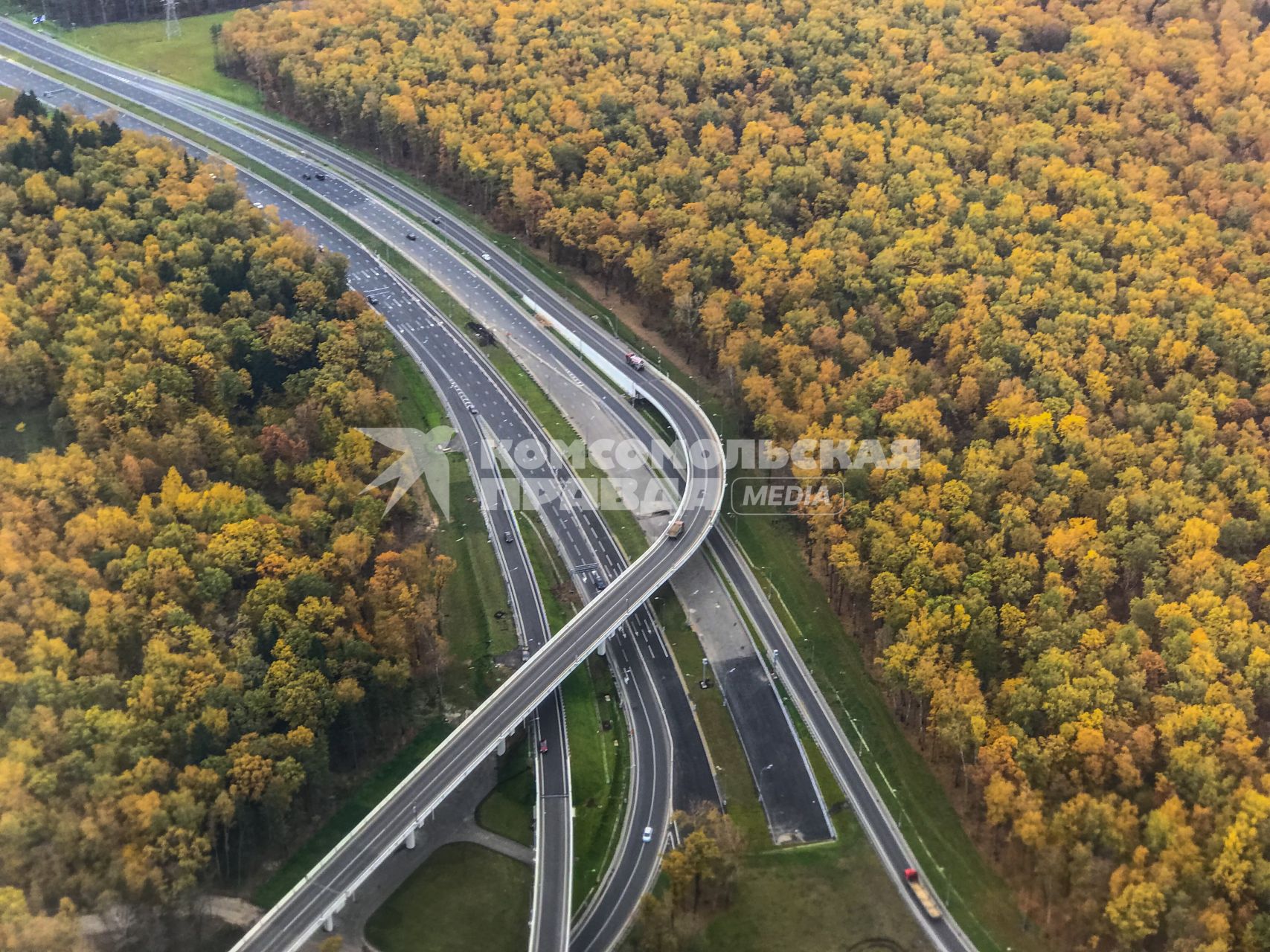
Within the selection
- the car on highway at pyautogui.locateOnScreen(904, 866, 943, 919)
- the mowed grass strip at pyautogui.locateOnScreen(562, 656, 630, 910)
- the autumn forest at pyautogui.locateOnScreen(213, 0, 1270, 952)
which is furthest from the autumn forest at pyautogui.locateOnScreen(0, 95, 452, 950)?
the car on highway at pyautogui.locateOnScreen(904, 866, 943, 919)

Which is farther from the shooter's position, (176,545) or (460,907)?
(176,545)

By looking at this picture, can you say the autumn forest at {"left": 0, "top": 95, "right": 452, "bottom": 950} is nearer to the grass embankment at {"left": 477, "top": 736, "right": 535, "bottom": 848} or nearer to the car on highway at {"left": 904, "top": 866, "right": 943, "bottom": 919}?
the grass embankment at {"left": 477, "top": 736, "right": 535, "bottom": 848}

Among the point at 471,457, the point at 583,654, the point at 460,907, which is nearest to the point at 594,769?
the point at 583,654

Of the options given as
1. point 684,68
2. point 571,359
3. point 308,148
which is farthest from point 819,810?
point 308,148

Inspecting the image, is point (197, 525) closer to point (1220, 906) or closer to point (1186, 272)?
point (1220, 906)

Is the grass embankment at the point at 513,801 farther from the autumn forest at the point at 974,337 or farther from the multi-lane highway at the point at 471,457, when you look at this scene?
the autumn forest at the point at 974,337

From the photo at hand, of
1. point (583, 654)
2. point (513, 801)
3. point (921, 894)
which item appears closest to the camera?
point (921, 894)

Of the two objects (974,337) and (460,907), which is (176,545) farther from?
(974,337)
